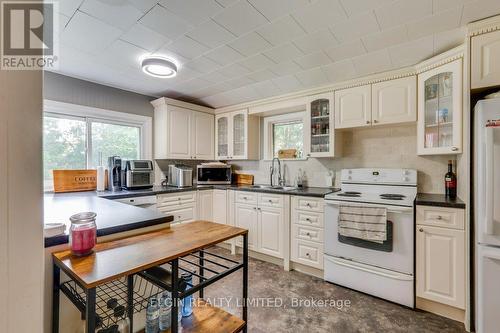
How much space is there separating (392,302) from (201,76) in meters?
3.05

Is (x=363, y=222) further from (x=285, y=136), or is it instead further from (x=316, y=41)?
(x=285, y=136)

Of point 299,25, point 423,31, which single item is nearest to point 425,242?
point 423,31

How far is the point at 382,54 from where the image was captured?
2.14 meters

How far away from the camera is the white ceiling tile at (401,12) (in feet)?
5.01

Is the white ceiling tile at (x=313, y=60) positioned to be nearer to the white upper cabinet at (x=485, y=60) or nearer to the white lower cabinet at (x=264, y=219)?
the white upper cabinet at (x=485, y=60)

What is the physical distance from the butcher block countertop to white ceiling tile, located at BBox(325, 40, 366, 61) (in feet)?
6.03

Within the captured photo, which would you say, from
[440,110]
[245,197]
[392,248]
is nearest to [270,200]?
[245,197]

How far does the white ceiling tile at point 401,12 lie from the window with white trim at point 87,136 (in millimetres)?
3114

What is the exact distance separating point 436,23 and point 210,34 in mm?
1732

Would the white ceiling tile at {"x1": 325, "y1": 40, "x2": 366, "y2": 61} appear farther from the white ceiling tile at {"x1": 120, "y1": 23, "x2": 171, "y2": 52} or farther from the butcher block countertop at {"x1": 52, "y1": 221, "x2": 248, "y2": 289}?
the butcher block countertop at {"x1": 52, "y1": 221, "x2": 248, "y2": 289}

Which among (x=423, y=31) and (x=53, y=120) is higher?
(x=423, y=31)

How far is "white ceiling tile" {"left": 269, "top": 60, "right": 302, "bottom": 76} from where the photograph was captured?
2.41 m

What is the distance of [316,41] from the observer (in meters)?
1.97

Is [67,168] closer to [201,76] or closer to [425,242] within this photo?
[201,76]
